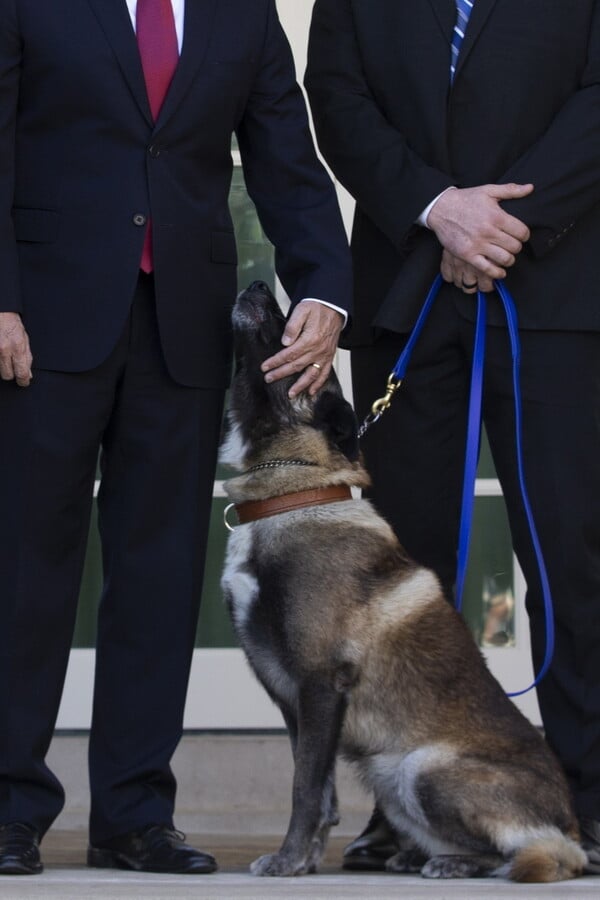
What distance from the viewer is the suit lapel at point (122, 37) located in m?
3.43

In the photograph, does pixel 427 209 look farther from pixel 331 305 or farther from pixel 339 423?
pixel 339 423

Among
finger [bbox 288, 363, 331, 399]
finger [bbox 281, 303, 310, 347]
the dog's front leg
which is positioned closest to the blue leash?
finger [bbox 288, 363, 331, 399]

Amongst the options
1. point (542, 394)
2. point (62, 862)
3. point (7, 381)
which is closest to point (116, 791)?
point (62, 862)

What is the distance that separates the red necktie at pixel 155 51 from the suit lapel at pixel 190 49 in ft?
0.08

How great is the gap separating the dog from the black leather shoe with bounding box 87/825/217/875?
0.45ft

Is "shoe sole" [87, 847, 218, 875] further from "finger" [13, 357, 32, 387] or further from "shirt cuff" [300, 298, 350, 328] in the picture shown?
"shirt cuff" [300, 298, 350, 328]

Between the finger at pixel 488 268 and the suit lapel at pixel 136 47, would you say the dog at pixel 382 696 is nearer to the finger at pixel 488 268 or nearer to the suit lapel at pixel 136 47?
the finger at pixel 488 268

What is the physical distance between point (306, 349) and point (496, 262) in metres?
0.50

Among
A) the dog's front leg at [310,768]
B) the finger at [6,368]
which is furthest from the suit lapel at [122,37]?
the dog's front leg at [310,768]

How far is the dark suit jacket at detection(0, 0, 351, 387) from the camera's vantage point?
339 centimetres

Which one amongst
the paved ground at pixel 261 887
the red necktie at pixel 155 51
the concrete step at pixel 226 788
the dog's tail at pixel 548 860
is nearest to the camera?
the paved ground at pixel 261 887

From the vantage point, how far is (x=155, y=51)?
3.52m

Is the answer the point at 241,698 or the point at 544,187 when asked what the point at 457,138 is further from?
the point at 241,698

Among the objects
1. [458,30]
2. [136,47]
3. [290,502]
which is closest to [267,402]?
[290,502]
